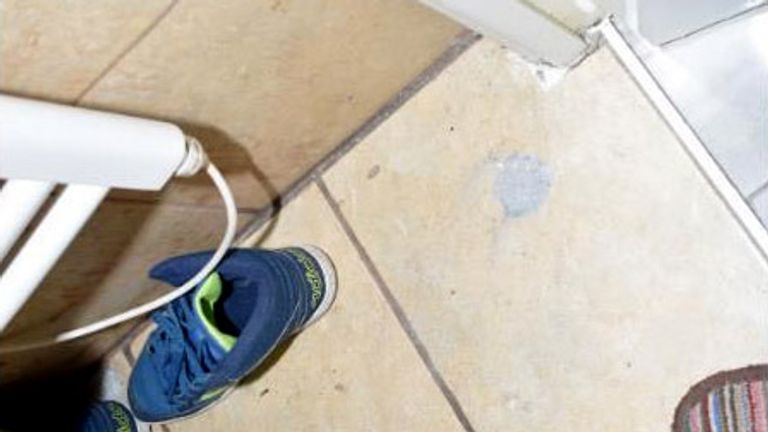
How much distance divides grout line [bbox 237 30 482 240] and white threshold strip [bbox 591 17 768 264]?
0.13 m

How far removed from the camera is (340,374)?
901 mm

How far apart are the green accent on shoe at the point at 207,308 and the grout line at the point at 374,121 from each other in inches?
6.0

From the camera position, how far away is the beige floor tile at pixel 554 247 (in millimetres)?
750

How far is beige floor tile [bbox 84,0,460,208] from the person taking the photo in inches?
22.3

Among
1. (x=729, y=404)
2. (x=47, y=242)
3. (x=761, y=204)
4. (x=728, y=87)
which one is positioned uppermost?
(x=47, y=242)

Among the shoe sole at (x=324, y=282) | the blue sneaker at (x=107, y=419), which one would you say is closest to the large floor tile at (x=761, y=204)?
the shoe sole at (x=324, y=282)

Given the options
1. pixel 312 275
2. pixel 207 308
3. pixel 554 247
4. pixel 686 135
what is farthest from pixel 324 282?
pixel 686 135

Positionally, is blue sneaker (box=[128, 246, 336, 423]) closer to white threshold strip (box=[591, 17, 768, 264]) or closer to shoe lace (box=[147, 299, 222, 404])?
shoe lace (box=[147, 299, 222, 404])

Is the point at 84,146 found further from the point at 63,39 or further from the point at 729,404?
the point at 729,404

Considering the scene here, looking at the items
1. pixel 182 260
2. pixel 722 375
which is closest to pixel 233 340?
pixel 182 260

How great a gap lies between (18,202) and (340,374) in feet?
1.52

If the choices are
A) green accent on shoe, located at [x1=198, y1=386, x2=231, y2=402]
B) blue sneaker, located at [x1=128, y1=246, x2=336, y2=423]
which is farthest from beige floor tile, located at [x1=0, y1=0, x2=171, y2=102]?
green accent on shoe, located at [x1=198, y1=386, x2=231, y2=402]

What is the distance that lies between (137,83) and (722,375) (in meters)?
0.52

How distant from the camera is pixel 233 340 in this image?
2.62ft
